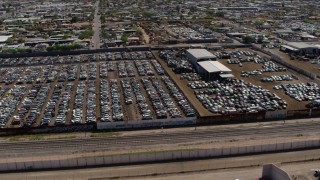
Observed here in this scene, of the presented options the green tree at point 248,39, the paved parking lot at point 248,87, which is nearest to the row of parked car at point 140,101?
the paved parking lot at point 248,87

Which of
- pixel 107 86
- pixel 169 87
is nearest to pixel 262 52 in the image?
pixel 169 87

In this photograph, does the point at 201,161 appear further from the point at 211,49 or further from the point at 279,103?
the point at 211,49

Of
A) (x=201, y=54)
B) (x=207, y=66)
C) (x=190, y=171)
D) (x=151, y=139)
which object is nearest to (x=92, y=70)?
(x=201, y=54)

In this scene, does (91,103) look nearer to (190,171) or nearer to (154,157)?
(154,157)

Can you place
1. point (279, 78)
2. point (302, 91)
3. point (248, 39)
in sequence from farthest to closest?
point (248, 39) → point (279, 78) → point (302, 91)

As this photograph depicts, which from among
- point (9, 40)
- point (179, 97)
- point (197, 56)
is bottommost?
point (179, 97)

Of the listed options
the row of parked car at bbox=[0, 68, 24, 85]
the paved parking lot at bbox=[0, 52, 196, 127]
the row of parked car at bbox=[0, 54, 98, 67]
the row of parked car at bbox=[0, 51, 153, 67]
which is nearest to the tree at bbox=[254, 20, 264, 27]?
the row of parked car at bbox=[0, 51, 153, 67]

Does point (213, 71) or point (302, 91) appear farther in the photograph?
point (213, 71)
